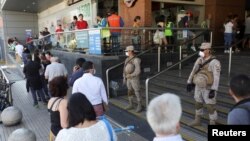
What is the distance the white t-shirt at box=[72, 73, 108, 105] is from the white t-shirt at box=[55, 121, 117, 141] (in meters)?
1.88

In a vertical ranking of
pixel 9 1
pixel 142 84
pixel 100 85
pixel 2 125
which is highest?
pixel 9 1

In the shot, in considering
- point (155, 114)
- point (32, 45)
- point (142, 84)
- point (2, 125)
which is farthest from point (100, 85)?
point (32, 45)

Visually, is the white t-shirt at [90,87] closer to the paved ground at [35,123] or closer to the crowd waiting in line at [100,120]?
the crowd waiting in line at [100,120]

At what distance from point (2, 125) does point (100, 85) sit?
4053 millimetres

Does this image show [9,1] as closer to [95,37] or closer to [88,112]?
[95,37]

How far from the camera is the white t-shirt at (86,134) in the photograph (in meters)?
2.25

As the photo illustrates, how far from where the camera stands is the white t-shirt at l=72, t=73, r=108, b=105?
420cm

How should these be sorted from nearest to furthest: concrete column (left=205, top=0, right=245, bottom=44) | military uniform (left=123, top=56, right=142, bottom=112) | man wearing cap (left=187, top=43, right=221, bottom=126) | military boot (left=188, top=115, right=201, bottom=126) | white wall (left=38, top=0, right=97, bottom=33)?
man wearing cap (left=187, top=43, right=221, bottom=126), military boot (left=188, top=115, right=201, bottom=126), military uniform (left=123, top=56, right=142, bottom=112), concrete column (left=205, top=0, right=245, bottom=44), white wall (left=38, top=0, right=97, bottom=33)

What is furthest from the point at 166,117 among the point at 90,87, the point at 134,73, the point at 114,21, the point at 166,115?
the point at 114,21

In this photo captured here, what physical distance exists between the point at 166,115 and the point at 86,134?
0.73 m

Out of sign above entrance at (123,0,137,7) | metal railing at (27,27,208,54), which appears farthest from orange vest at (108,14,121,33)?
sign above entrance at (123,0,137,7)

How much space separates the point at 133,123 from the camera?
623cm

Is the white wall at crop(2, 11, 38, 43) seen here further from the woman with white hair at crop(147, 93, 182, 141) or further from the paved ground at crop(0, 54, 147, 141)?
the woman with white hair at crop(147, 93, 182, 141)

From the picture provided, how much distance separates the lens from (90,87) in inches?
167
